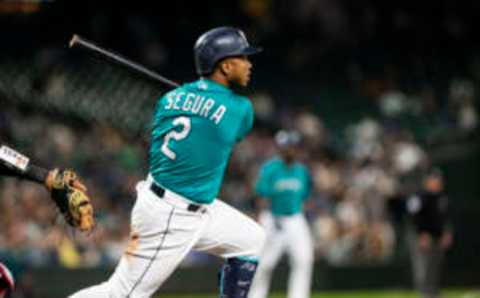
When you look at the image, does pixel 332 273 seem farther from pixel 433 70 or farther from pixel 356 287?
pixel 433 70

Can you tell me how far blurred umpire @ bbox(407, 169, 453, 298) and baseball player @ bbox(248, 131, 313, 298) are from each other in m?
2.06

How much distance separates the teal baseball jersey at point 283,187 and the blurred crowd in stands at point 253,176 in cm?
384

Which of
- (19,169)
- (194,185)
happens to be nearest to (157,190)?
(194,185)

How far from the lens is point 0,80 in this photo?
21.3 meters

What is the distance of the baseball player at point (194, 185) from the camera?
310 inches

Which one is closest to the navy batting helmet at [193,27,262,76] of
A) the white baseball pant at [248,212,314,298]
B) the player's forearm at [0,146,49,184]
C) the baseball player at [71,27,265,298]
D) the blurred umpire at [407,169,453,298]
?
the baseball player at [71,27,265,298]

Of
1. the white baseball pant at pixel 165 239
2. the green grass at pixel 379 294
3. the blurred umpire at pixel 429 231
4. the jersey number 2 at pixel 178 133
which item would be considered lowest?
the white baseball pant at pixel 165 239

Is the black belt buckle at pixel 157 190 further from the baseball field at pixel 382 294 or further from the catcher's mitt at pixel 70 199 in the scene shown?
the baseball field at pixel 382 294

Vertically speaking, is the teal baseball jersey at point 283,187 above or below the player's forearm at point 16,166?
above

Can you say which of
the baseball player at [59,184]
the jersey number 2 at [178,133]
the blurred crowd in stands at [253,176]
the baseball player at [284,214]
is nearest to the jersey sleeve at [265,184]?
the baseball player at [284,214]

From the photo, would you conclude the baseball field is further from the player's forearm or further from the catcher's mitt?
the player's forearm

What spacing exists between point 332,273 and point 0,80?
6715mm

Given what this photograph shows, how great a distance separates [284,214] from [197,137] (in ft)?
23.8

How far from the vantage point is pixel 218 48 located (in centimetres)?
807
